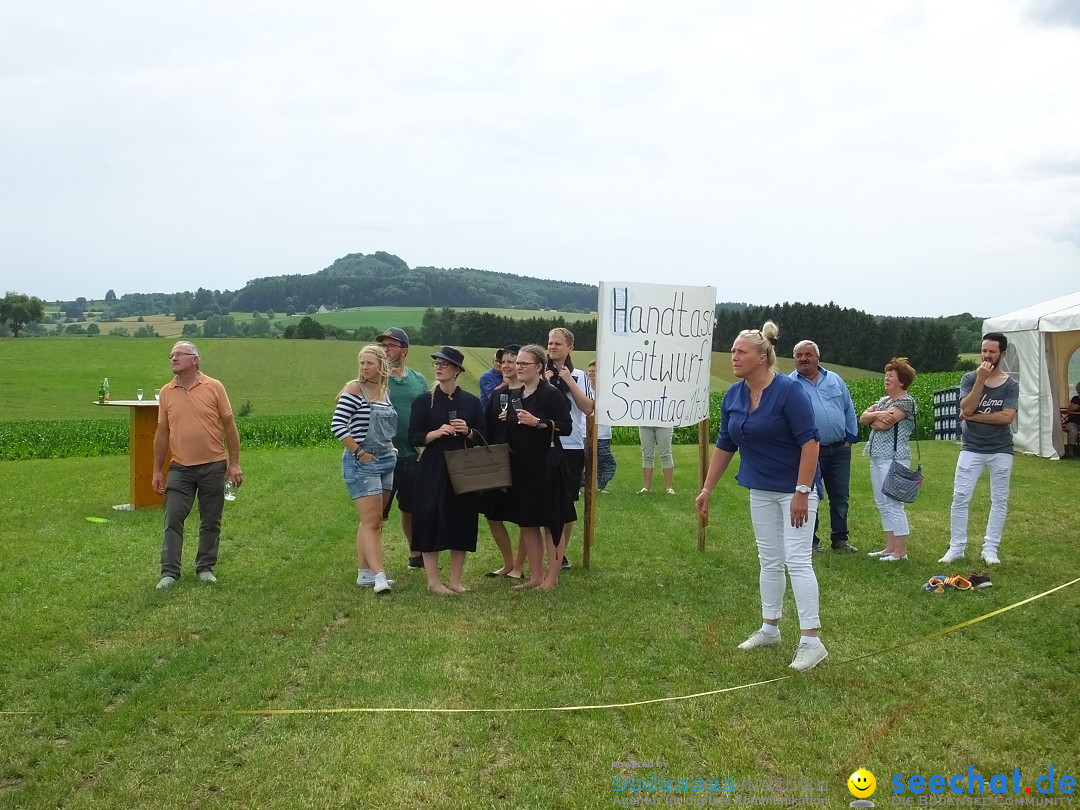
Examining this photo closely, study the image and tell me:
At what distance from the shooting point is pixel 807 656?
5.59 m

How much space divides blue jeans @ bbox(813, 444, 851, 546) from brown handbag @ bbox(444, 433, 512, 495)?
3.29 meters

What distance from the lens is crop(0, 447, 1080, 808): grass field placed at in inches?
165

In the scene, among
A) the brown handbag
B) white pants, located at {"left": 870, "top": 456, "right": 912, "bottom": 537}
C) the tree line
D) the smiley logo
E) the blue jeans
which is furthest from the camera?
the tree line

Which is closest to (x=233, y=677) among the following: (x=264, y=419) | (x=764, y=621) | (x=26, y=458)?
(x=764, y=621)

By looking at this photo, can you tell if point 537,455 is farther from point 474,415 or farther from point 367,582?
point 367,582

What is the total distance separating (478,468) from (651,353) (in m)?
2.13

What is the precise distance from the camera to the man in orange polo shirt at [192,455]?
26.8 feet

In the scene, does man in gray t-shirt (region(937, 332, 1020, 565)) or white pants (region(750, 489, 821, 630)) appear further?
man in gray t-shirt (region(937, 332, 1020, 565))

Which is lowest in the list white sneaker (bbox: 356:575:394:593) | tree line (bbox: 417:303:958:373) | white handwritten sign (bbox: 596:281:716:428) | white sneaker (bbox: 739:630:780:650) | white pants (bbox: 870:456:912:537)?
white sneaker (bbox: 356:575:394:593)

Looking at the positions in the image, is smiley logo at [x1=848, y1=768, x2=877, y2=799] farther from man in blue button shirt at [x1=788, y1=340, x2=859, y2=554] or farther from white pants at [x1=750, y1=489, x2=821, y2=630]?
man in blue button shirt at [x1=788, y1=340, x2=859, y2=554]

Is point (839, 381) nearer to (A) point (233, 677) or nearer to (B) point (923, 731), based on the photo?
(B) point (923, 731)

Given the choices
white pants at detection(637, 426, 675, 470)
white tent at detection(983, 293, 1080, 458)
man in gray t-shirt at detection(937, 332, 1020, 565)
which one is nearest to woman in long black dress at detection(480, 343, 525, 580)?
man in gray t-shirt at detection(937, 332, 1020, 565)

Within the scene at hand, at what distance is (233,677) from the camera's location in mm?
5586

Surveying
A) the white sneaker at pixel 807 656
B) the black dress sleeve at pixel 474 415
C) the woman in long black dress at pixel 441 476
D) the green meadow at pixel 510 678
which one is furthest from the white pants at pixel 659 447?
the white sneaker at pixel 807 656
